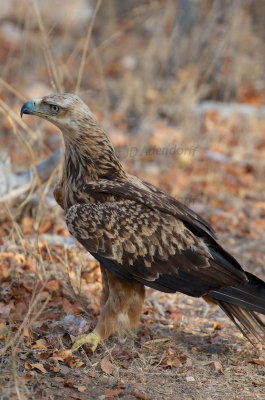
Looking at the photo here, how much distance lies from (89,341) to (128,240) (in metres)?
0.82

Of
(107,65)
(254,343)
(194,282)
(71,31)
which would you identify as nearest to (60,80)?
(194,282)

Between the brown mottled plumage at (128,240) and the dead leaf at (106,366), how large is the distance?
22cm

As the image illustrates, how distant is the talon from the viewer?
4305 millimetres

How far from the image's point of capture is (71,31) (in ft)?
48.3

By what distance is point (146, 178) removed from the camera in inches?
315

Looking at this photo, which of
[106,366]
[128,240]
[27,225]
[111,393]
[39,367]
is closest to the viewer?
[111,393]

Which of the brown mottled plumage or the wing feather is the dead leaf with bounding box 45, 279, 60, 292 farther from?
the wing feather

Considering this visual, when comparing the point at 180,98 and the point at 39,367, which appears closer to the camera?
the point at 39,367

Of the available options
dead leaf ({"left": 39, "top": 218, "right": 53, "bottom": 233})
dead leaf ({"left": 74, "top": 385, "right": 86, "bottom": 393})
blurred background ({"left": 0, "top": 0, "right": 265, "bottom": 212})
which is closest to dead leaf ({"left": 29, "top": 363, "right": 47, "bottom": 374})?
dead leaf ({"left": 74, "top": 385, "right": 86, "bottom": 393})

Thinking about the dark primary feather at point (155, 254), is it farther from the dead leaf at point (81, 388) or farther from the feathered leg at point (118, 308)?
the dead leaf at point (81, 388)

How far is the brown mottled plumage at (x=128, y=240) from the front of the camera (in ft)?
13.9

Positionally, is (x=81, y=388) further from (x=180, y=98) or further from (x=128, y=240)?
(x=180, y=98)

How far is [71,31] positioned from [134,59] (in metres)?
2.37

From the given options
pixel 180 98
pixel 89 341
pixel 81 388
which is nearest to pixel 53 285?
pixel 89 341
